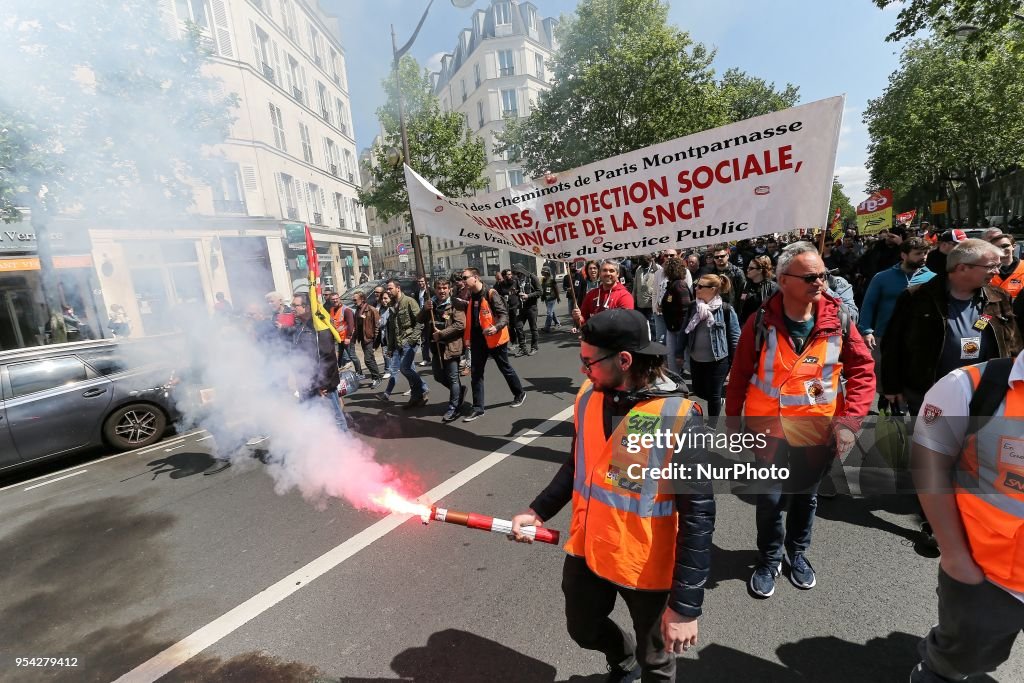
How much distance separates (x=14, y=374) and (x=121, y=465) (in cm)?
153

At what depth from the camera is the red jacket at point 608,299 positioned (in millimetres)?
5086

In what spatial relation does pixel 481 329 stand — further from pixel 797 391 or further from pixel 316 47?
pixel 316 47

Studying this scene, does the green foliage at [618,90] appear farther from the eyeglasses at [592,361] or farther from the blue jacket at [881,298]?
the eyeglasses at [592,361]

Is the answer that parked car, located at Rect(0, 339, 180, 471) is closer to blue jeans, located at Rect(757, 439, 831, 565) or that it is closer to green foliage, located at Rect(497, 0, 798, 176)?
blue jeans, located at Rect(757, 439, 831, 565)

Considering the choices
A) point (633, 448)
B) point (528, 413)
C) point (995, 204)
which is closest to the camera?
point (633, 448)

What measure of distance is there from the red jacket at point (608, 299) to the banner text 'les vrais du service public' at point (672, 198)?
586mm

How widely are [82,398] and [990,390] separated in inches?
309

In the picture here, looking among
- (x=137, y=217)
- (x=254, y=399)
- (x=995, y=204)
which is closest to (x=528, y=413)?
(x=254, y=399)

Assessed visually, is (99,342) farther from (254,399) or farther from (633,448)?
(633,448)

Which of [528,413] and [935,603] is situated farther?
[528,413]

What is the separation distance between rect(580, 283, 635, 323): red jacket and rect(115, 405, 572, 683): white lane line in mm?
2271

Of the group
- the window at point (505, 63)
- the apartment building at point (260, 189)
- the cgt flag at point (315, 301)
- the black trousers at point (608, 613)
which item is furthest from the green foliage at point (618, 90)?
the window at point (505, 63)

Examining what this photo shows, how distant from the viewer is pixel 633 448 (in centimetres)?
161

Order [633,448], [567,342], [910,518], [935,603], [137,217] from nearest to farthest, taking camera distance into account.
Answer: [633,448]
[935,603]
[910,518]
[137,217]
[567,342]
